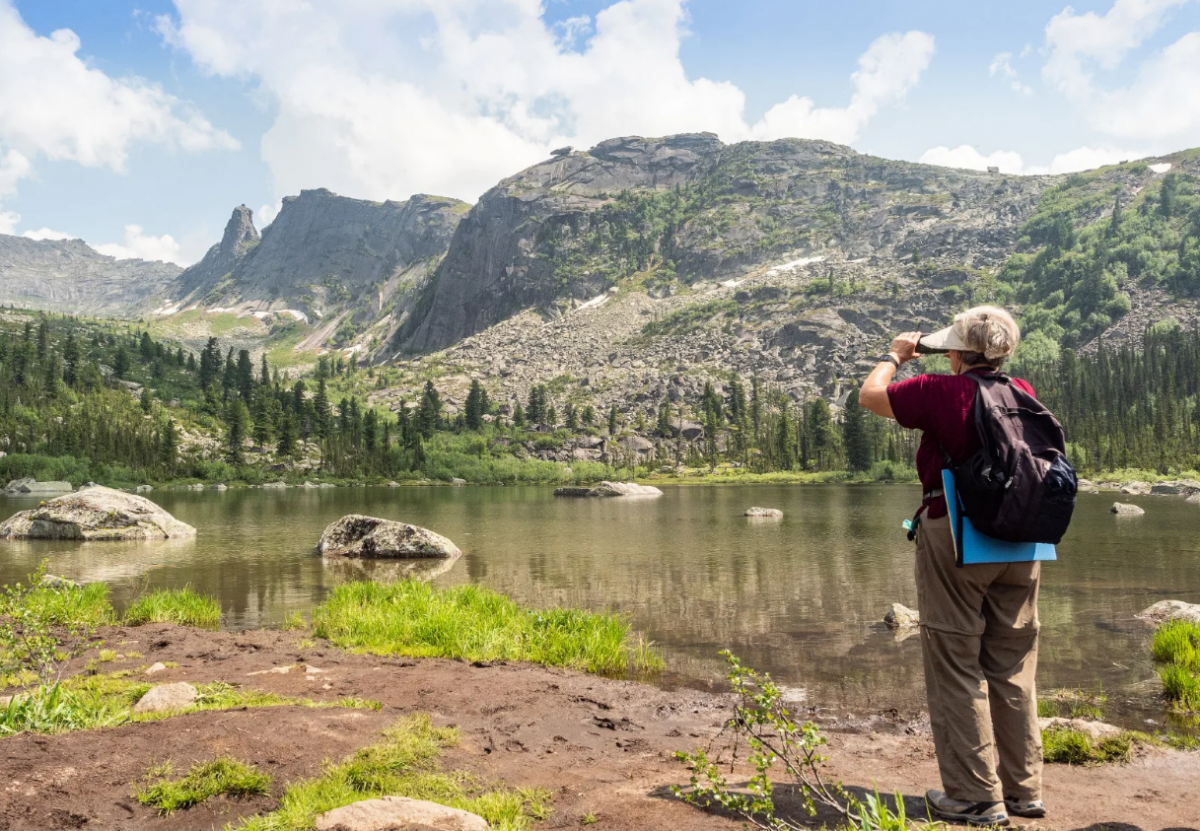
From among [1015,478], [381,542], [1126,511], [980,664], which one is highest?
[1015,478]

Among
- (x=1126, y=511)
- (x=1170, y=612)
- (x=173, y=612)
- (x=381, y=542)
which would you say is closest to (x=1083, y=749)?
(x=1170, y=612)

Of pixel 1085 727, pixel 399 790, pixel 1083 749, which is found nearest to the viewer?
pixel 399 790

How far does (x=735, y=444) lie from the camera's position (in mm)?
169625

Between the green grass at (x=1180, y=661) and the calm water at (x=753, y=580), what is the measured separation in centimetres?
33

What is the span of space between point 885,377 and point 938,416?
2.32 feet

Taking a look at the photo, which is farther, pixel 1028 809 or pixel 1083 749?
pixel 1083 749

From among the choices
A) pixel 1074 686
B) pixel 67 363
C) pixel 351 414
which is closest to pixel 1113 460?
pixel 1074 686

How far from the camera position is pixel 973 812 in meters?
5.38

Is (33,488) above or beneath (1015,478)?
beneath

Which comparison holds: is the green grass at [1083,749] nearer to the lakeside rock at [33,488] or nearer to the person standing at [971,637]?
the person standing at [971,637]

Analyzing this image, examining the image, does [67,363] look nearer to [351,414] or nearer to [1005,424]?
[351,414]

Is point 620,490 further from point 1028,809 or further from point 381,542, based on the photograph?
point 1028,809

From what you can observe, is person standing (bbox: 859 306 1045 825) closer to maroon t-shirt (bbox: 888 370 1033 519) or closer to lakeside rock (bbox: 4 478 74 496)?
maroon t-shirt (bbox: 888 370 1033 519)

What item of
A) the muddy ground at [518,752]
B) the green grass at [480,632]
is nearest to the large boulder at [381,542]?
the green grass at [480,632]
